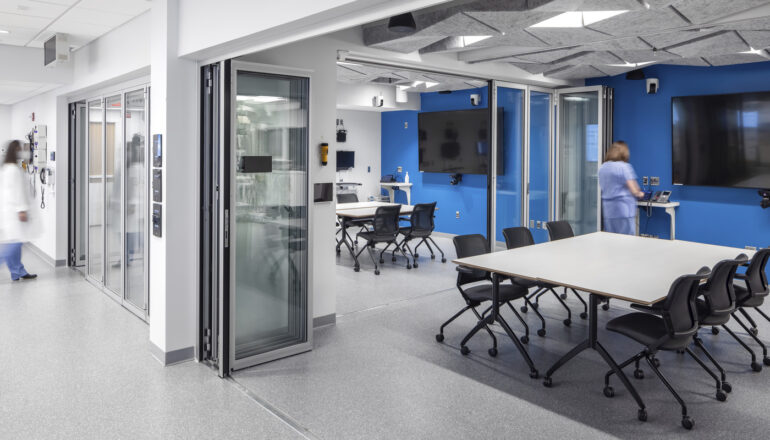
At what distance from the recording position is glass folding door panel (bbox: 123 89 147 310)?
5.33m

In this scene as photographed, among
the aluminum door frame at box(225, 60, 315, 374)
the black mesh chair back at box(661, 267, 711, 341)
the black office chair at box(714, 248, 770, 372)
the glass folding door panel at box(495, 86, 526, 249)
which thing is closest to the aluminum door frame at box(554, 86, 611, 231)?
the glass folding door panel at box(495, 86, 526, 249)

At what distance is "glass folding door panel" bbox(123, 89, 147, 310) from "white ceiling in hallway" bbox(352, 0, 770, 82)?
7.67 ft

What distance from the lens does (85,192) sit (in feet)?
23.6

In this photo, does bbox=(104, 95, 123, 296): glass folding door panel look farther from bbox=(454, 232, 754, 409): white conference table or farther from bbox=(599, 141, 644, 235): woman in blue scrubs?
bbox=(599, 141, 644, 235): woman in blue scrubs

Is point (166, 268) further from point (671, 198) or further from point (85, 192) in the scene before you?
point (671, 198)

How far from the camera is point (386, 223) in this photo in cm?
767

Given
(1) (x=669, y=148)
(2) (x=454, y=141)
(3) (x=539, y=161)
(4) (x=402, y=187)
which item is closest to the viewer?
(1) (x=669, y=148)

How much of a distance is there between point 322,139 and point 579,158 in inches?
177

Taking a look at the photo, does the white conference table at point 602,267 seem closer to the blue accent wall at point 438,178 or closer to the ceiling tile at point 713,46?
the ceiling tile at point 713,46

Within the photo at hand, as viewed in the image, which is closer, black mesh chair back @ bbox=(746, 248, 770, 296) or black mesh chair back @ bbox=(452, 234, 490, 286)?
black mesh chair back @ bbox=(746, 248, 770, 296)

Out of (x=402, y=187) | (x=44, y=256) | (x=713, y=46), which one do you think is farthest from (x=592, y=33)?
(x=44, y=256)

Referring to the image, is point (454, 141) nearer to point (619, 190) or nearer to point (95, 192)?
point (619, 190)

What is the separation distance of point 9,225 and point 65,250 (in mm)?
2355

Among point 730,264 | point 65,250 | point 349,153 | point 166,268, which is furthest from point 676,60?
point 65,250
